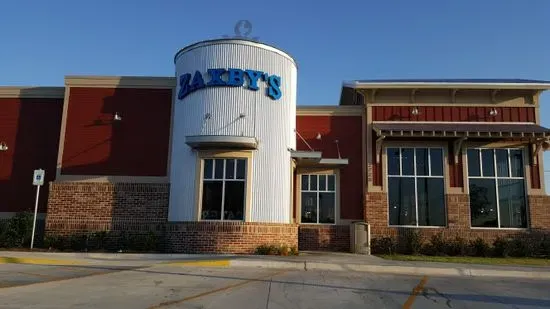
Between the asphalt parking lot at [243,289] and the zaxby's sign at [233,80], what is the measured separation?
7.78 metres

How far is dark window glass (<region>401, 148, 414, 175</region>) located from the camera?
22.2 m

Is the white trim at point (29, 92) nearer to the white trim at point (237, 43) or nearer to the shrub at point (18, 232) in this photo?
the shrub at point (18, 232)

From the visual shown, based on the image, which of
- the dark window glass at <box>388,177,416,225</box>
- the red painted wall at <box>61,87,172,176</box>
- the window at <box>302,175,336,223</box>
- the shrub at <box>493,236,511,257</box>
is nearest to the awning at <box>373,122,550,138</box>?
the dark window glass at <box>388,177,416,225</box>

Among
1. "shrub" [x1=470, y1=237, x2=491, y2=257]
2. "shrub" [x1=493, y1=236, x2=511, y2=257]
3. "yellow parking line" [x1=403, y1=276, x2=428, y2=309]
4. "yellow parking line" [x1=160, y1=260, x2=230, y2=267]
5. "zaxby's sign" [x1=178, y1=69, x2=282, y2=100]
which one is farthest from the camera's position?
"shrub" [x1=470, y1=237, x2=491, y2=257]

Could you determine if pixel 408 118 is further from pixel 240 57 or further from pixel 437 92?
pixel 240 57

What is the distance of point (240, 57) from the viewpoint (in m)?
19.8

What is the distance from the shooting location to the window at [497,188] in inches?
855

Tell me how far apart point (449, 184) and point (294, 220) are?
676cm

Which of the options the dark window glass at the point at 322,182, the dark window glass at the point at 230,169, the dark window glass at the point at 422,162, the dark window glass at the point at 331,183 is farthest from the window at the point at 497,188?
the dark window glass at the point at 230,169

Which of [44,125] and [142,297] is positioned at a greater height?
[44,125]

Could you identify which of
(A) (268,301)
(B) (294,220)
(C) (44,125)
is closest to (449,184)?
(B) (294,220)

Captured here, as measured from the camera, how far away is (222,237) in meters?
18.3

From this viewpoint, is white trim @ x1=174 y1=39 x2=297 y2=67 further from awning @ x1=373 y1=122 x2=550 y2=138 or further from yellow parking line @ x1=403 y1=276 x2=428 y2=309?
yellow parking line @ x1=403 y1=276 x2=428 y2=309

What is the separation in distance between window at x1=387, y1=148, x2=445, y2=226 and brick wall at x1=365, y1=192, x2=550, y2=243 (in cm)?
41
